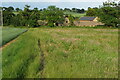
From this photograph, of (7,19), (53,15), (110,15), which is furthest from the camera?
(53,15)

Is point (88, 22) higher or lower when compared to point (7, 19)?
lower

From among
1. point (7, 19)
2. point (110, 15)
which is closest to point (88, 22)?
point (110, 15)

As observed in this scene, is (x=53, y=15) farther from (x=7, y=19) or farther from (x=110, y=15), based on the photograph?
(x=110, y=15)

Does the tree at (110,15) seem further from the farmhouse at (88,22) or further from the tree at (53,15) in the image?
the tree at (53,15)

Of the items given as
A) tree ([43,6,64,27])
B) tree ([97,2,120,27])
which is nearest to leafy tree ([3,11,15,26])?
tree ([43,6,64,27])

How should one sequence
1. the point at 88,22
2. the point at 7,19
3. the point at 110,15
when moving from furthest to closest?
the point at 88,22, the point at 7,19, the point at 110,15

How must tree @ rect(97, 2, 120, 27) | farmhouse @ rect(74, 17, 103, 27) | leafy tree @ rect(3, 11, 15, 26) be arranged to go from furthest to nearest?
1. farmhouse @ rect(74, 17, 103, 27)
2. leafy tree @ rect(3, 11, 15, 26)
3. tree @ rect(97, 2, 120, 27)

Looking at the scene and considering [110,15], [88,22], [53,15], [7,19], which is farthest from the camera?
[88,22]

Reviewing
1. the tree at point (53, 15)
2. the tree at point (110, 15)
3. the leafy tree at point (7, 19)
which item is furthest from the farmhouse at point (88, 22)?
the leafy tree at point (7, 19)

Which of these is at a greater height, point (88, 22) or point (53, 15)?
point (53, 15)

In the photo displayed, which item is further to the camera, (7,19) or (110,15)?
(7,19)

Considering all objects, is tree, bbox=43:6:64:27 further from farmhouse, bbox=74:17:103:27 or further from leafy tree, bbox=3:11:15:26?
leafy tree, bbox=3:11:15:26

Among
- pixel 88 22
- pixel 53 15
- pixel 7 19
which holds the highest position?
pixel 53 15

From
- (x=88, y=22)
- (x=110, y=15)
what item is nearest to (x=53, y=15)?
(x=88, y=22)
